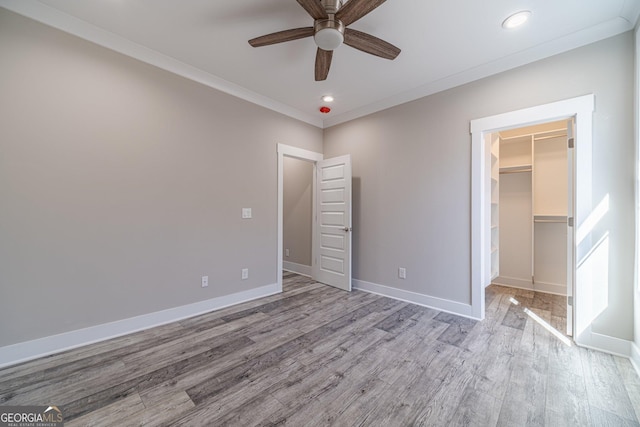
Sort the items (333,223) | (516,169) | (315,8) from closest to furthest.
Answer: (315,8), (516,169), (333,223)

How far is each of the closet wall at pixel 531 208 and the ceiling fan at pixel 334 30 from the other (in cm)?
270

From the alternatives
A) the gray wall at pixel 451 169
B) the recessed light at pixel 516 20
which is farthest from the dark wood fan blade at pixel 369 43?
the gray wall at pixel 451 169

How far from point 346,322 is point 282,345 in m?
0.78

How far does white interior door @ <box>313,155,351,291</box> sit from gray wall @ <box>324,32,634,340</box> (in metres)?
0.25

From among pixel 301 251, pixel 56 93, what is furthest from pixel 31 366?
pixel 301 251

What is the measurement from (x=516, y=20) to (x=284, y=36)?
192cm

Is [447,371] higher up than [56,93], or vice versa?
[56,93]

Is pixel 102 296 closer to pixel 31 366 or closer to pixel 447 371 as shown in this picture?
pixel 31 366

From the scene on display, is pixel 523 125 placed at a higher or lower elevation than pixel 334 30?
lower

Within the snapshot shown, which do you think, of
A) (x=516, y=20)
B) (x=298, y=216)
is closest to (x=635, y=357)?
(x=516, y=20)

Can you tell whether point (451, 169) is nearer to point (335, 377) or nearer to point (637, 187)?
point (637, 187)

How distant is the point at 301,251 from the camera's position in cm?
491

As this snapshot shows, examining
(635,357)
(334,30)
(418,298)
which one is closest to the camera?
(334,30)

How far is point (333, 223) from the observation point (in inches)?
158
